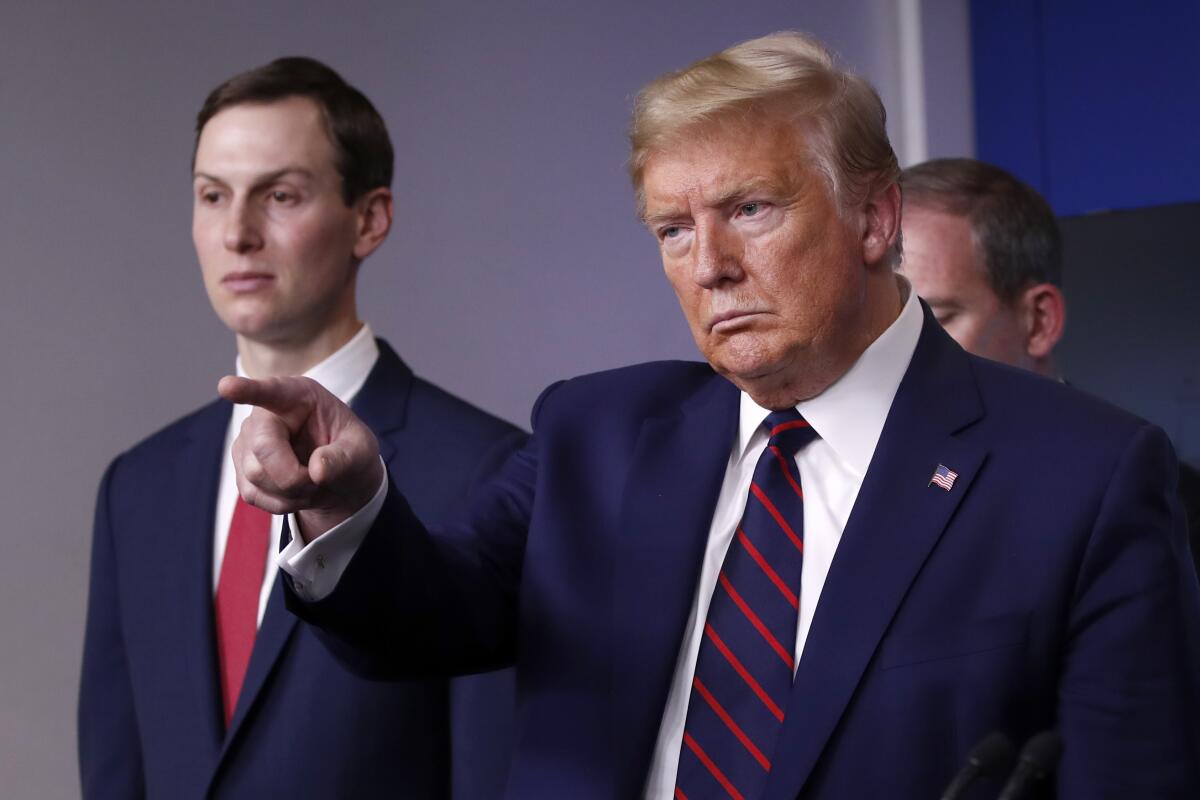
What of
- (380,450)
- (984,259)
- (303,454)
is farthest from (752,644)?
(984,259)

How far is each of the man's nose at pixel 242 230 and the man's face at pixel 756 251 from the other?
32.4 inches

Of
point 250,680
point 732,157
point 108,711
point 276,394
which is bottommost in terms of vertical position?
point 108,711

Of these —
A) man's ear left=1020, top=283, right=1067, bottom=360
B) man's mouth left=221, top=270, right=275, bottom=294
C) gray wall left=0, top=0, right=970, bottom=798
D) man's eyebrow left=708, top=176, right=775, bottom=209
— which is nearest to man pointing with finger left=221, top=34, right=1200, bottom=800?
man's eyebrow left=708, top=176, right=775, bottom=209

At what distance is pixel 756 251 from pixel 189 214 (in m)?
2.10

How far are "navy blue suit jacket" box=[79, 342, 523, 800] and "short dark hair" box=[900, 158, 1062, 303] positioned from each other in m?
0.79

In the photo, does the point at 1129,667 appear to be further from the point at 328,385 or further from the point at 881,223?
the point at 328,385

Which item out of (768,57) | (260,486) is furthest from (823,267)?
(260,486)

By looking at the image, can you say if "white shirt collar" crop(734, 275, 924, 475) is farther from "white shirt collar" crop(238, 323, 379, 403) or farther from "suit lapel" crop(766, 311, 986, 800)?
"white shirt collar" crop(238, 323, 379, 403)

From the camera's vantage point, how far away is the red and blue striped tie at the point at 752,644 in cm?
148

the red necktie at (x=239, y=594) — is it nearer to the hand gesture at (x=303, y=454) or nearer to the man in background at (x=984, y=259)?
the hand gesture at (x=303, y=454)

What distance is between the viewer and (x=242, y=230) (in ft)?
7.22

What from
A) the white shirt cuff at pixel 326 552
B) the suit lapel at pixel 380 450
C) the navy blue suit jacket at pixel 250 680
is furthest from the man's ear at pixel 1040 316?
the white shirt cuff at pixel 326 552

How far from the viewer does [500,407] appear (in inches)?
146

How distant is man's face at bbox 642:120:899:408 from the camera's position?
1.53m
